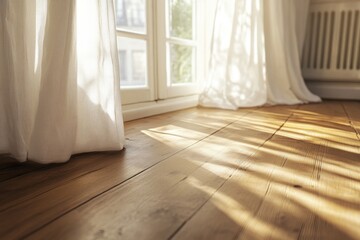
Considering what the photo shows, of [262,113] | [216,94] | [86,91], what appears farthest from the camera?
[216,94]

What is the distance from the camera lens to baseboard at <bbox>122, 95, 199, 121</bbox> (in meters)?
1.43

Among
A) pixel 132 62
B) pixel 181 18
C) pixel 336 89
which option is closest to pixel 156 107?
pixel 132 62

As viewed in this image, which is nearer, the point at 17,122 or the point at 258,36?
the point at 17,122

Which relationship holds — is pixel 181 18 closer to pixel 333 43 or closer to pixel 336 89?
pixel 333 43

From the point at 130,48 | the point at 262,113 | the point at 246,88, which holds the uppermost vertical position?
the point at 130,48

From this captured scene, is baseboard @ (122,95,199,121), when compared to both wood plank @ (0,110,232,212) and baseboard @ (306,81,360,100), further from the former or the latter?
baseboard @ (306,81,360,100)

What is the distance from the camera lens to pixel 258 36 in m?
2.03

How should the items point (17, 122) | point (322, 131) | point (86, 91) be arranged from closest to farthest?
point (17, 122), point (86, 91), point (322, 131)

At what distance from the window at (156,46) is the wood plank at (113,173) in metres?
0.30

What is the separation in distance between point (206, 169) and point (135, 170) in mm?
171

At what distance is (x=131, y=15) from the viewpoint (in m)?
1.44

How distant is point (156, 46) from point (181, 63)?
1.20 feet

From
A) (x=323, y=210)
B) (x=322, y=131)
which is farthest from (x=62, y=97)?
(x=322, y=131)

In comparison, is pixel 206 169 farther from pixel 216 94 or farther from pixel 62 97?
pixel 216 94
